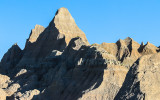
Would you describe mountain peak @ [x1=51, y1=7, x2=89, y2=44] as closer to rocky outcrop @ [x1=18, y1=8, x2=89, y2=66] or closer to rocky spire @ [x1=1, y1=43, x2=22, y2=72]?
rocky outcrop @ [x1=18, y1=8, x2=89, y2=66]

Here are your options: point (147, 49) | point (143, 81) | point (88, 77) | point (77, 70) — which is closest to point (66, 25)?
point (147, 49)

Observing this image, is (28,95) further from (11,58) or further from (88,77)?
(11,58)

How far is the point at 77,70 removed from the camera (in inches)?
1679

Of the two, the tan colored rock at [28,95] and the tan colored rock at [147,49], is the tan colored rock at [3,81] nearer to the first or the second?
the tan colored rock at [28,95]

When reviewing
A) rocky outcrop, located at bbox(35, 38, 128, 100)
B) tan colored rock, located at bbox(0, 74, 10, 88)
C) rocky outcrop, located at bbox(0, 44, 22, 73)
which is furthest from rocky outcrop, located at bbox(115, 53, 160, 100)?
rocky outcrop, located at bbox(0, 44, 22, 73)

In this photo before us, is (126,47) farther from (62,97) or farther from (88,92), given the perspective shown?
(88,92)

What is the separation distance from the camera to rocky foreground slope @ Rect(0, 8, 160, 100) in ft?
41.4

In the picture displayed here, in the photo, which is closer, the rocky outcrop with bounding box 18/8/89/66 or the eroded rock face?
the rocky outcrop with bounding box 18/8/89/66

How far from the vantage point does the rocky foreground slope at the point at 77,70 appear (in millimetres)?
12613

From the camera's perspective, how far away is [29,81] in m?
54.7

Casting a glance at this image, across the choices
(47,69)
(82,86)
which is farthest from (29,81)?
(82,86)

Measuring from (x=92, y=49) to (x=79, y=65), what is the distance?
2.81m

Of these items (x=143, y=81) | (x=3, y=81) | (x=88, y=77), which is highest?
(x=3, y=81)

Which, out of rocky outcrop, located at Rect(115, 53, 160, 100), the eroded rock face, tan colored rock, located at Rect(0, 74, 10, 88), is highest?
the eroded rock face
